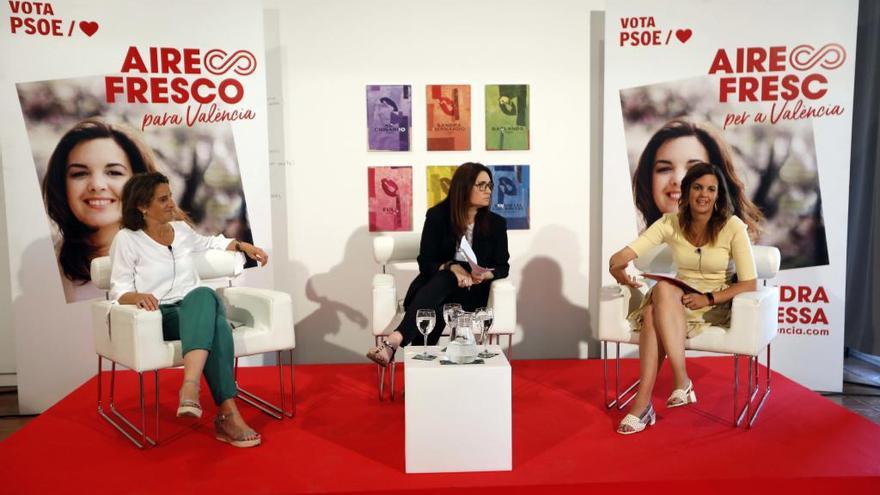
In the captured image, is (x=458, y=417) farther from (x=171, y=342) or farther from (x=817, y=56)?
(x=817, y=56)

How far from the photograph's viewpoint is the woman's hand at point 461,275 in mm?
3990

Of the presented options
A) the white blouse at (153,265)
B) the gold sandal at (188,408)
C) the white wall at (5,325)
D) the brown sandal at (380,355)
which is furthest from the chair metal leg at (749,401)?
the white wall at (5,325)

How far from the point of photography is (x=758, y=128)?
4676 mm

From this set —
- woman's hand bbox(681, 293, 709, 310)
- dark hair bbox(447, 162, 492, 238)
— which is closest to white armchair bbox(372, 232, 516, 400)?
dark hair bbox(447, 162, 492, 238)

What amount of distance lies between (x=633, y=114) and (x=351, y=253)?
203 centimetres

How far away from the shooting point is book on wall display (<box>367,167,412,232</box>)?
5.01 meters

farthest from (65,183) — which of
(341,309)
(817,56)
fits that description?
(817,56)

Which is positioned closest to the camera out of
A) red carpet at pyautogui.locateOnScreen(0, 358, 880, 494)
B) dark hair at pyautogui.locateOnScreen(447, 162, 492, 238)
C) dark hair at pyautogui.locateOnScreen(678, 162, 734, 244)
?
red carpet at pyautogui.locateOnScreen(0, 358, 880, 494)

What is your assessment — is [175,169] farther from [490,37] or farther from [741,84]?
[741,84]

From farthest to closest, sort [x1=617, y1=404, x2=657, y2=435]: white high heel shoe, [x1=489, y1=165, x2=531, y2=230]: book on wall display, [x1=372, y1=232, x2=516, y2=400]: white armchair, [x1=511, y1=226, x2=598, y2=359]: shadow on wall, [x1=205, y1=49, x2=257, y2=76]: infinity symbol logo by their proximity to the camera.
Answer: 1. [x1=511, y1=226, x2=598, y2=359]: shadow on wall
2. [x1=489, y1=165, x2=531, y2=230]: book on wall display
3. [x1=205, y1=49, x2=257, y2=76]: infinity symbol logo
4. [x1=372, y1=232, x2=516, y2=400]: white armchair
5. [x1=617, y1=404, x2=657, y2=435]: white high heel shoe

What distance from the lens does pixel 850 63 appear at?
15.0 ft

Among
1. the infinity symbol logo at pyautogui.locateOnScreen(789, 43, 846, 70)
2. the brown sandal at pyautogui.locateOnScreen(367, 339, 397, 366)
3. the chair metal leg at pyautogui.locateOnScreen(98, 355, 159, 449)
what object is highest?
the infinity symbol logo at pyautogui.locateOnScreen(789, 43, 846, 70)

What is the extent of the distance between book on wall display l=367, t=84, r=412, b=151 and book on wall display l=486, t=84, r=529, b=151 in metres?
0.53

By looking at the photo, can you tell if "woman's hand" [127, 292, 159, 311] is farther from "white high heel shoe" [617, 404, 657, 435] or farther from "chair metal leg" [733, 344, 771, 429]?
"chair metal leg" [733, 344, 771, 429]
